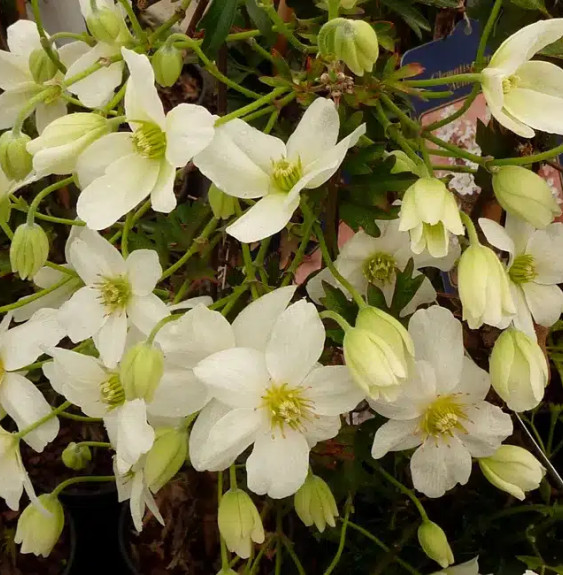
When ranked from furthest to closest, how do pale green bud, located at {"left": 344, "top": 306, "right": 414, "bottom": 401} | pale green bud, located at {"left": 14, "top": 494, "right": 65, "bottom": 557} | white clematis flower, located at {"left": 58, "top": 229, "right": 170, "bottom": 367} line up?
pale green bud, located at {"left": 14, "top": 494, "right": 65, "bottom": 557} < white clematis flower, located at {"left": 58, "top": 229, "right": 170, "bottom": 367} < pale green bud, located at {"left": 344, "top": 306, "right": 414, "bottom": 401}

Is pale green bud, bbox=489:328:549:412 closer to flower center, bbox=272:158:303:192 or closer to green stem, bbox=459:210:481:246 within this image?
green stem, bbox=459:210:481:246

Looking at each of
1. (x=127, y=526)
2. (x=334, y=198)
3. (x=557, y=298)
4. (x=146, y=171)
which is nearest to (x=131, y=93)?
(x=146, y=171)

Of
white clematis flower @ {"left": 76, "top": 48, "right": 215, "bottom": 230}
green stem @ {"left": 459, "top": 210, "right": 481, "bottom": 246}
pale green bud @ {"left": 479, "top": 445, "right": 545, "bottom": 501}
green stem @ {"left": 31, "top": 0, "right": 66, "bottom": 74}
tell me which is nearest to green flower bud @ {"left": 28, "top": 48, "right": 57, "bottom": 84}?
green stem @ {"left": 31, "top": 0, "right": 66, "bottom": 74}

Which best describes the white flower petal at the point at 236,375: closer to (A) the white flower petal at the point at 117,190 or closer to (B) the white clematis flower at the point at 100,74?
(A) the white flower petal at the point at 117,190

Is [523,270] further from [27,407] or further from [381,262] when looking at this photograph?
[27,407]

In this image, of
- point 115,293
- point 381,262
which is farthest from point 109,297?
point 381,262
